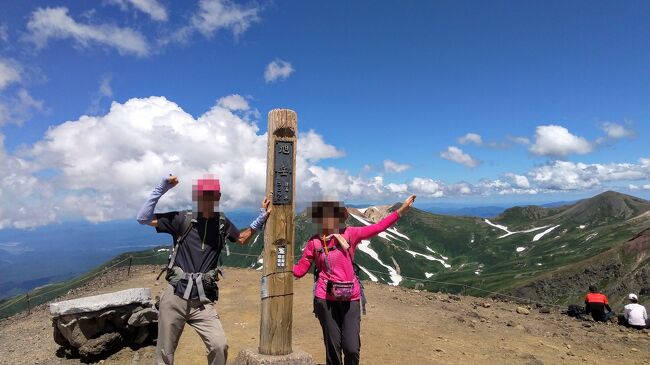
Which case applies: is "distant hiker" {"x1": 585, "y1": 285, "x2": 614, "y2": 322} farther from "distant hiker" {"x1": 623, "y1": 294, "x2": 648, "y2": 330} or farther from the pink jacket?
the pink jacket

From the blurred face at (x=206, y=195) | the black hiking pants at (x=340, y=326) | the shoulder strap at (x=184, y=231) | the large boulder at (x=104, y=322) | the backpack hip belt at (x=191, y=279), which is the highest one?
the blurred face at (x=206, y=195)

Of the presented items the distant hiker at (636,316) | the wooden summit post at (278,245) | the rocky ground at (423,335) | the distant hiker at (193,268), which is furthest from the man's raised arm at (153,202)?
the distant hiker at (636,316)

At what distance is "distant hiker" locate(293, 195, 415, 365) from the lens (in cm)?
656

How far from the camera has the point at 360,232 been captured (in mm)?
7004

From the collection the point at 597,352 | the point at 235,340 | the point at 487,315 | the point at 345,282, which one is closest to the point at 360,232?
the point at 345,282

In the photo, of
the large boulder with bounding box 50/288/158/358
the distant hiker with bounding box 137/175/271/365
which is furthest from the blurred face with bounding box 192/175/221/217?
the large boulder with bounding box 50/288/158/358

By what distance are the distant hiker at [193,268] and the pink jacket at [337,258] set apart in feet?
4.32

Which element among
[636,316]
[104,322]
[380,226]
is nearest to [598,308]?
[636,316]

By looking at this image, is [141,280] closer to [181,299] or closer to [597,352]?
[181,299]

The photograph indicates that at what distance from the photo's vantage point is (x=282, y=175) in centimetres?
796

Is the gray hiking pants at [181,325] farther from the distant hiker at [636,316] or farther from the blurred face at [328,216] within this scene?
the distant hiker at [636,316]

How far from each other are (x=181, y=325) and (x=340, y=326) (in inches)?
Result: 93.4

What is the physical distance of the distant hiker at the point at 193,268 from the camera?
633 centimetres

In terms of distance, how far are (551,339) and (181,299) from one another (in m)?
12.6
